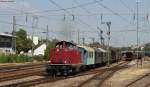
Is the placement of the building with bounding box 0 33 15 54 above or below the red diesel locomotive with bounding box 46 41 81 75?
above

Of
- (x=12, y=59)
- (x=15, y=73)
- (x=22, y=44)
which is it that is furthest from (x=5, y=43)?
(x=15, y=73)

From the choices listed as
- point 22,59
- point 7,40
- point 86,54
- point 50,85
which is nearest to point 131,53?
point 22,59

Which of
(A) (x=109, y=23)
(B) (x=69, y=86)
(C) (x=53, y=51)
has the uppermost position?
(A) (x=109, y=23)

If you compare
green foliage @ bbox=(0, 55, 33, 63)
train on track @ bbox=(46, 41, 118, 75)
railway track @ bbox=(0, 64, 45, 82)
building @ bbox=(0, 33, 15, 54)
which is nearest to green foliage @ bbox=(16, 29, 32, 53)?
building @ bbox=(0, 33, 15, 54)

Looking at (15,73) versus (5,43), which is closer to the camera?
(15,73)

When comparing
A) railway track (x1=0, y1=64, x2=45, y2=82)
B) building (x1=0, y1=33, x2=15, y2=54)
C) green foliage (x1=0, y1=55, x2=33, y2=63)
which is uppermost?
building (x1=0, y1=33, x2=15, y2=54)

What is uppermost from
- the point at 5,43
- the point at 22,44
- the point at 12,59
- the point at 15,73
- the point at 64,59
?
the point at 22,44

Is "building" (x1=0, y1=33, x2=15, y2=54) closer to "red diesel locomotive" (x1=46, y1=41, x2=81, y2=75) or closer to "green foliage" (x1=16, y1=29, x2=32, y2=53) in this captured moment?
"green foliage" (x1=16, y1=29, x2=32, y2=53)

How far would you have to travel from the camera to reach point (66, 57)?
3466 cm

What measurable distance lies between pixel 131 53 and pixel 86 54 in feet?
195

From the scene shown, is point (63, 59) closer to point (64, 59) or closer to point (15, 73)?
point (64, 59)

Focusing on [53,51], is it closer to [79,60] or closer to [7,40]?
[79,60]

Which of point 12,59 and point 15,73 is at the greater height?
point 12,59

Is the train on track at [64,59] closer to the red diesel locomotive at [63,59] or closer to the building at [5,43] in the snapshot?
the red diesel locomotive at [63,59]
